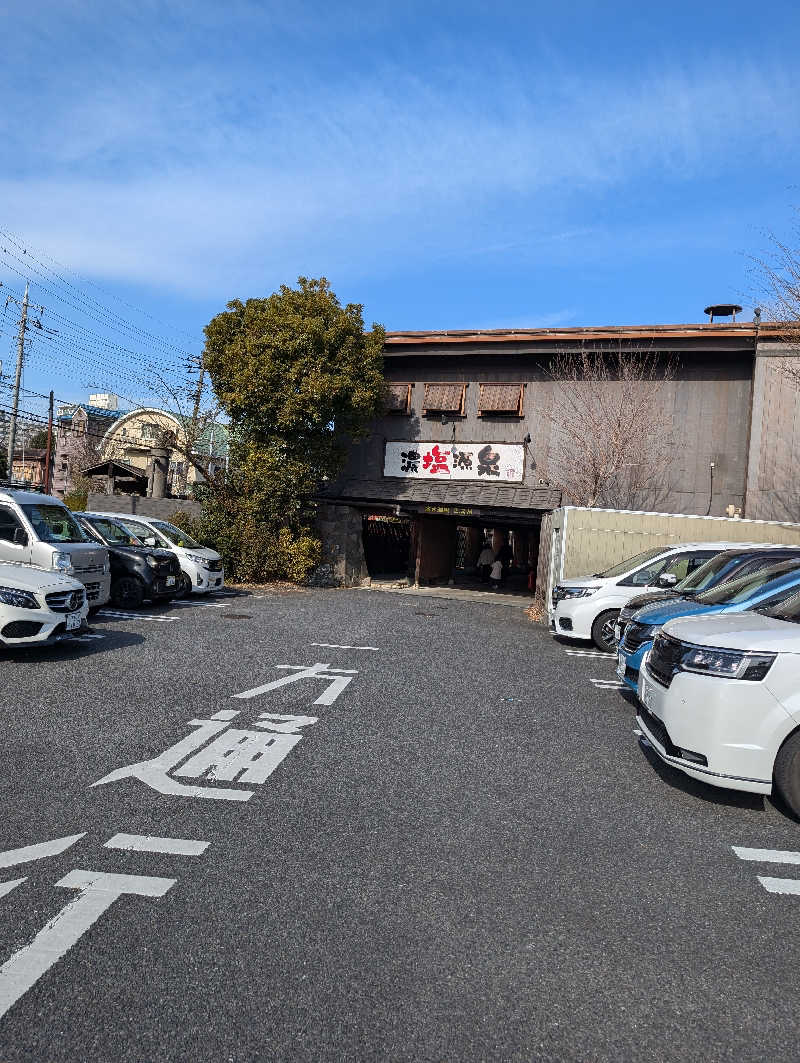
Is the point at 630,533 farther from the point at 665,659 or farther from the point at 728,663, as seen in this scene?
the point at 728,663

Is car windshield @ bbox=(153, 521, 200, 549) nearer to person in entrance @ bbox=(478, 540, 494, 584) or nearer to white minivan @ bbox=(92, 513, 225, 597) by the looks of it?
white minivan @ bbox=(92, 513, 225, 597)

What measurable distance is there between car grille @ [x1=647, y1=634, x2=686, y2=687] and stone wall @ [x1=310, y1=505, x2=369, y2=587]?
16036 millimetres

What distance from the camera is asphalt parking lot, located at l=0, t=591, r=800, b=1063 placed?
2.60 m

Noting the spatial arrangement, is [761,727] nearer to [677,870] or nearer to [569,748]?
[677,870]

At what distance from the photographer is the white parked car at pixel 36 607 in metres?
7.92

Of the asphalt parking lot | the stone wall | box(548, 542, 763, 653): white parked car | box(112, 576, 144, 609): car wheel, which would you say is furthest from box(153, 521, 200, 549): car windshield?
the asphalt parking lot

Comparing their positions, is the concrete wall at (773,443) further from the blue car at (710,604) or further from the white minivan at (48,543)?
the white minivan at (48,543)

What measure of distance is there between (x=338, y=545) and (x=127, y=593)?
8856 mm

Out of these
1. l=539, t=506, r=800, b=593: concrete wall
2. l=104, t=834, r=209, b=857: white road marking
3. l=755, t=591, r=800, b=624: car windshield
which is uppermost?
l=539, t=506, r=800, b=593: concrete wall

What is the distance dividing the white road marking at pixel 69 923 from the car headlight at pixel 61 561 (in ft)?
25.9

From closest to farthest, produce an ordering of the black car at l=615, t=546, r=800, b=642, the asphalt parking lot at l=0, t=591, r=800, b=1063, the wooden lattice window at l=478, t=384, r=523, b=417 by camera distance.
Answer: the asphalt parking lot at l=0, t=591, r=800, b=1063 < the black car at l=615, t=546, r=800, b=642 < the wooden lattice window at l=478, t=384, r=523, b=417

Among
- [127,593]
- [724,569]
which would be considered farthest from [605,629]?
[127,593]

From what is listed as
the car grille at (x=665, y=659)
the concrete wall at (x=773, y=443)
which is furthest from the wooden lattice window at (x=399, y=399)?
the car grille at (x=665, y=659)

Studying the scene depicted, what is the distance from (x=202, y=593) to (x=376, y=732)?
1033 cm
